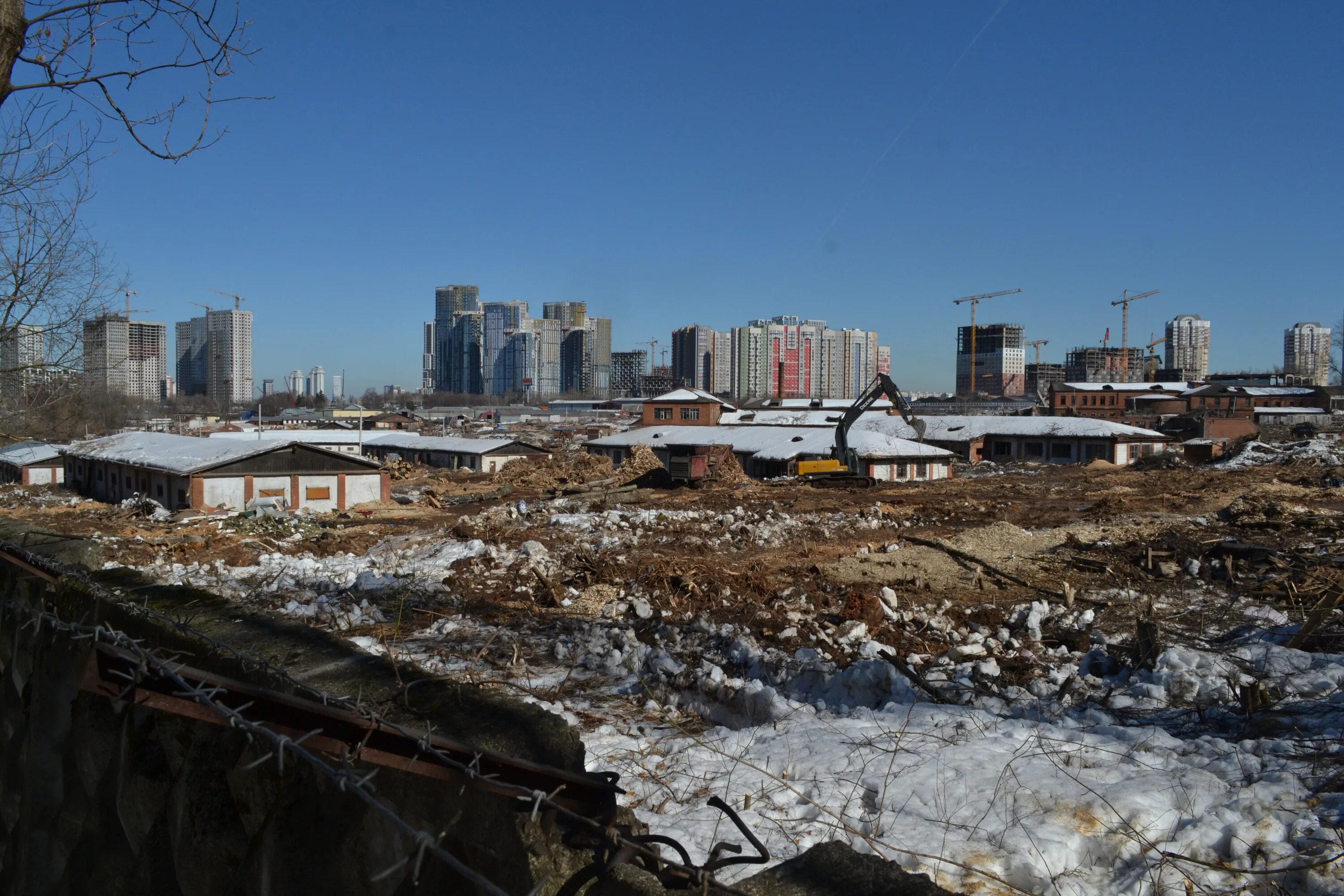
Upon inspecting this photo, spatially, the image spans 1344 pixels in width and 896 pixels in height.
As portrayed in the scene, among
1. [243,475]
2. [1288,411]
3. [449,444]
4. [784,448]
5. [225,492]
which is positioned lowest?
[225,492]

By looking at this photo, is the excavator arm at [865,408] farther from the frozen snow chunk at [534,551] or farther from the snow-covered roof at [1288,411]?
the snow-covered roof at [1288,411]

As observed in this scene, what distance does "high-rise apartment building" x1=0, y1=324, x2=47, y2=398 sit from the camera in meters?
10.9

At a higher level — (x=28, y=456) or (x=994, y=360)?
(x=994, y=360)

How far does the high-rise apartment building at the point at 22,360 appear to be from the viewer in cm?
1095

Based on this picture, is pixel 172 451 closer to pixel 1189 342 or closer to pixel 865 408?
pixel 865 408

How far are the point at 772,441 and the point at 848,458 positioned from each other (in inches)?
455

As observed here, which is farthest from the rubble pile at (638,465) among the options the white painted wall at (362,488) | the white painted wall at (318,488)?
the white painted wall at (318,488)

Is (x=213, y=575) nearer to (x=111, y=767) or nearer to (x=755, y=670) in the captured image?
(x=755, y=670)

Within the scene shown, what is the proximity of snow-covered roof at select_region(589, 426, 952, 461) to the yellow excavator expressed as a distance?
3.19 metres

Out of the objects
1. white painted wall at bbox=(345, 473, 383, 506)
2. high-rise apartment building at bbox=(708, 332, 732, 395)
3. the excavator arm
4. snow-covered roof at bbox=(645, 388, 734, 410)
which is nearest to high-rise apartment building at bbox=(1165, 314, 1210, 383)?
high-rise apartment building at bbox=(708, 332, 732, 395)

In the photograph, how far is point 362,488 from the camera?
3481 cm

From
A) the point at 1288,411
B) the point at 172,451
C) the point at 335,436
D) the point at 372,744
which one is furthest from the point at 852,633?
the point at 1288,411

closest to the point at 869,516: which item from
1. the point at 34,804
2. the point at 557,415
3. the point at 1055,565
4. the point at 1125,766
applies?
the point at 1055,565

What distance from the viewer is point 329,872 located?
2.50m
